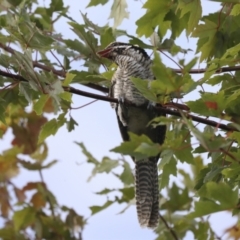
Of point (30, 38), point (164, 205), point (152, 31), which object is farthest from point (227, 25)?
point (164, 205)

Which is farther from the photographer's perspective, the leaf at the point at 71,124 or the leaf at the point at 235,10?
the leaf at the point at 71,124

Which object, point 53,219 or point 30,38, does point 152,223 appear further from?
point 30,38

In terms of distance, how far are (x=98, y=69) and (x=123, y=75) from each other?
1.06m

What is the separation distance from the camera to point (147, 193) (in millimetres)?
5086

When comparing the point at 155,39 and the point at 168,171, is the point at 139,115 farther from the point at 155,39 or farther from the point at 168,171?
the point at 168,171

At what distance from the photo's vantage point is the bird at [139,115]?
4969 mm

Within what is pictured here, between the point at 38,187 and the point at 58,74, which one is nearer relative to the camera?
the point at 58,74

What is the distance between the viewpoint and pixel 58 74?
396 cm

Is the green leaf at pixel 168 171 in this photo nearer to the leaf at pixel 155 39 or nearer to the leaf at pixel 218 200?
the leaf at pixel 155 39

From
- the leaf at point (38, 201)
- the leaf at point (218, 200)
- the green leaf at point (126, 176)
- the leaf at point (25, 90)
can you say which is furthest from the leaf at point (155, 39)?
the leaf at point (38, 201)

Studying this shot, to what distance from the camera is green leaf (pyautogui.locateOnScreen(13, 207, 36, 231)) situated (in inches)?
208

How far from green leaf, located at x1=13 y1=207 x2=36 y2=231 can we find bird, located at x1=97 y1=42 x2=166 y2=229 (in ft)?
2.94

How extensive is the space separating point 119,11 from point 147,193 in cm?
161

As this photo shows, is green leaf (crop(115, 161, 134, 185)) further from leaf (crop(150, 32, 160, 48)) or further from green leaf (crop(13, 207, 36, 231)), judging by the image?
leaf (crop(150, 32, 160, 48))
